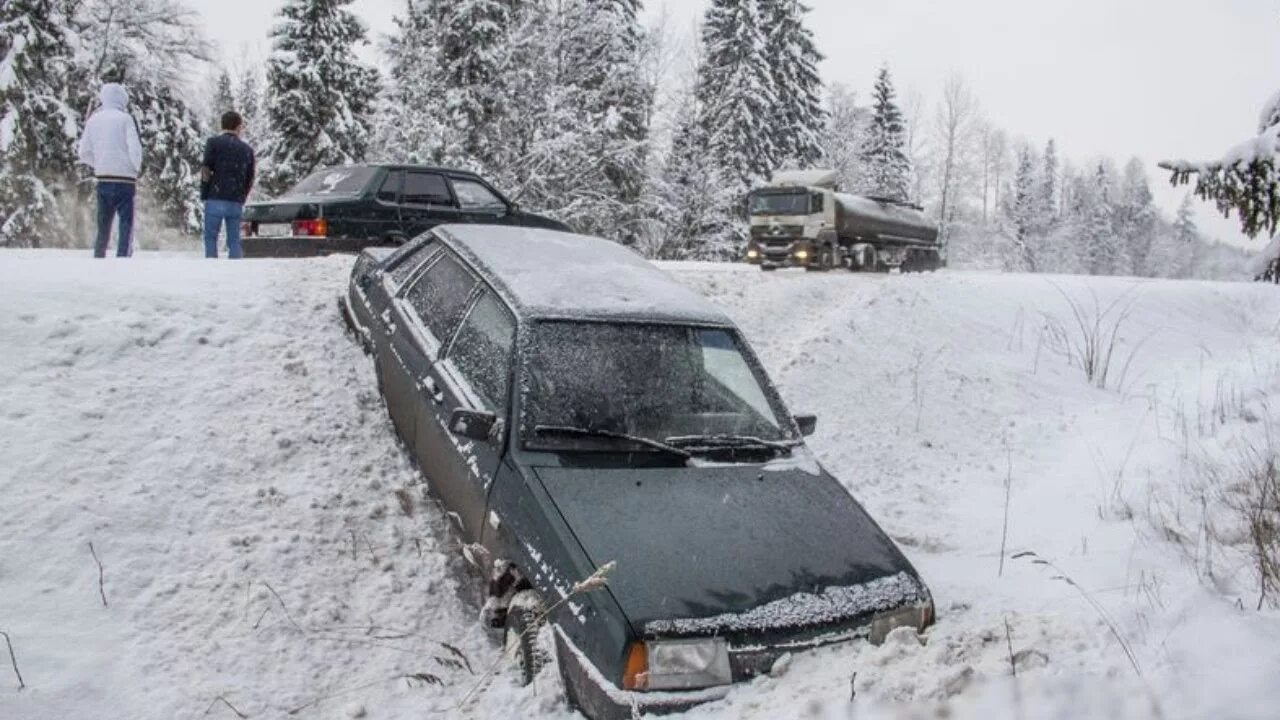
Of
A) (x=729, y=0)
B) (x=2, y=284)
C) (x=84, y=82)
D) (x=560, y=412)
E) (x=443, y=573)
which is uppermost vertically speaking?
(x=729, y=0)

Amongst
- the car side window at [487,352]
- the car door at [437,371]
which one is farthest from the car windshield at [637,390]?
the car door at [437,371]

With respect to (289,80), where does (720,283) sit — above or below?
below

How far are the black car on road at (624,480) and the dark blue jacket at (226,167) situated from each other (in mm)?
5362

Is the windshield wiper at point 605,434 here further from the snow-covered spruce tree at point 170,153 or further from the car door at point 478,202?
the snow-covered spruce tree at point 170,153

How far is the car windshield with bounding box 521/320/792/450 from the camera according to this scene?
3.79m

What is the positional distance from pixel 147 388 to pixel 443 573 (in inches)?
93.1

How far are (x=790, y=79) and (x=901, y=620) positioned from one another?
111 ft

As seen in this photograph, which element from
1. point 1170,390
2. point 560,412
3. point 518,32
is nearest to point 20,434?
point 560,412

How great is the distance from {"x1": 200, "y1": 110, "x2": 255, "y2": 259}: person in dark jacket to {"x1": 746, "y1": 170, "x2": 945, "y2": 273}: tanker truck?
14392mm

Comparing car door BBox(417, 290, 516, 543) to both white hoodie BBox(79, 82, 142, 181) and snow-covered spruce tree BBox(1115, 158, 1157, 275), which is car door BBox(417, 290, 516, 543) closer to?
white hoodie BBox(79, 82, 142, 181)

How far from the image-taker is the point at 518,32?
23.3 m

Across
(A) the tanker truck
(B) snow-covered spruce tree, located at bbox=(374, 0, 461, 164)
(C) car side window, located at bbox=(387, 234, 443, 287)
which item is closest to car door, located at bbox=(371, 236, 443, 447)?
(C) car side window, located at bbox=(387, 234, 443, 287)

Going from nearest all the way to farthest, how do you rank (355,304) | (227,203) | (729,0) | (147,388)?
1. (147,388)
2. (355,304)
3. (227,203)
4. (729,0)

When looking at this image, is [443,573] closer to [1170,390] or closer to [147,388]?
[147,388]
